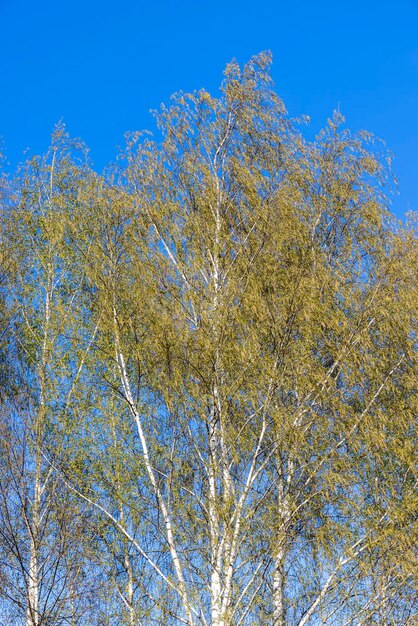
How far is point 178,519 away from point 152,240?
14.7 feet

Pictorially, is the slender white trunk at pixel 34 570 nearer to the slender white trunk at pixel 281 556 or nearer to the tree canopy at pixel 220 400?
the tree canopy at pixel 220 400

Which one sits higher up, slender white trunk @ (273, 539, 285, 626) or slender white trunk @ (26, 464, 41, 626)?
slender white trunk @ (26, 464, 41, 626)

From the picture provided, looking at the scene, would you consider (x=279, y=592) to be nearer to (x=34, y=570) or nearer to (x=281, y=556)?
(x=281, y=556)

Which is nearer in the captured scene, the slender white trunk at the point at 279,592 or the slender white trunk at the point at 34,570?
the slender white trunk at the point at 279,592

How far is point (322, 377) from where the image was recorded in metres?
10.5

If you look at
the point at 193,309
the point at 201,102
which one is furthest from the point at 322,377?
the point at 201,102

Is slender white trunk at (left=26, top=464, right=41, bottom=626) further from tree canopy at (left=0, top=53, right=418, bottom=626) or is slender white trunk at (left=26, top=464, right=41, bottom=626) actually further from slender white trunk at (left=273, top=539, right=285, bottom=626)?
slender white trunk at (left=273, top=539, right=285, bottom=626)

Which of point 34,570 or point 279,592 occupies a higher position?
point 34,570

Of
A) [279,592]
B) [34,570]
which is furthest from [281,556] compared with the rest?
[34,570]

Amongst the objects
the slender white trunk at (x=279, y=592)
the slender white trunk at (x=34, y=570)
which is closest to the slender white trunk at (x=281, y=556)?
the slender white trunk at (x=279, y=592)

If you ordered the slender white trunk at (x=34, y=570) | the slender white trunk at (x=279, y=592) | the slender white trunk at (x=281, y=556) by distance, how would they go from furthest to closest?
the slender white trunk at (x=34, y=570) → the slender white trunk at (x=279, y=592) → the slender white trunk at (x=281, y=556)

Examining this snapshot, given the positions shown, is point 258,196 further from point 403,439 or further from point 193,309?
point 403,439

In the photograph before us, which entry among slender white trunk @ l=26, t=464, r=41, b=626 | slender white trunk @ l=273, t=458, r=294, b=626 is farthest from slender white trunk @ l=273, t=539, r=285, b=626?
slender white trunk @ l=26, t=464, r=41, b=626

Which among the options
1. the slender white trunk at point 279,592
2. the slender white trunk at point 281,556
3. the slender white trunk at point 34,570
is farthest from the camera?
the slender white trunk at point 34,570
